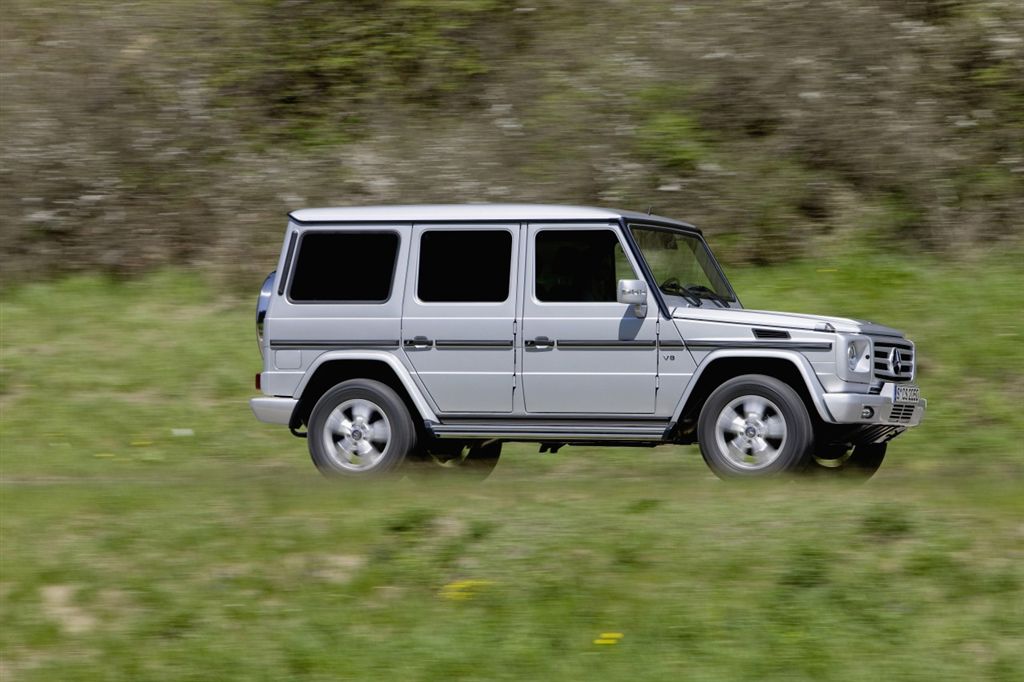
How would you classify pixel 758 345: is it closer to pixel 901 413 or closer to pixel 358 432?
pixel 901 413

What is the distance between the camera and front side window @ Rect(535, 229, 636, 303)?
966 centimetres

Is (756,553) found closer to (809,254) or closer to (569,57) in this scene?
(809,254)

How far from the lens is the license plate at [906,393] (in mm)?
9562

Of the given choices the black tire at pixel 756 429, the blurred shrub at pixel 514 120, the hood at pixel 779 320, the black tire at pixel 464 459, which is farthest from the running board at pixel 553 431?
the blurred shrub at pixel 514 120

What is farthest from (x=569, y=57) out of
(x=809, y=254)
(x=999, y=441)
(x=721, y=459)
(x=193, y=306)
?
(x=721, y=459)

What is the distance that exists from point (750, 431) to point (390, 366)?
2456 mm

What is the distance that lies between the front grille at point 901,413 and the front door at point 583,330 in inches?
60.7

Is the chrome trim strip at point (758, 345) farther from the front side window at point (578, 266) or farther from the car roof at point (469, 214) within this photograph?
the car roof at point (469, 214)

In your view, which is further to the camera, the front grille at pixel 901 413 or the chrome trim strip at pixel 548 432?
the chrome trim strip at pixel 548 432

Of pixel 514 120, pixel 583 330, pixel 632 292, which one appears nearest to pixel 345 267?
pixel 583 330

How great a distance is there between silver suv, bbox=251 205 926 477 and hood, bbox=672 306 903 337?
0.04ft

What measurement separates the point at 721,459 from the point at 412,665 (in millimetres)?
3272

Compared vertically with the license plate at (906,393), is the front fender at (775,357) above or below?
above

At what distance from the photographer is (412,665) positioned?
6.77 m
